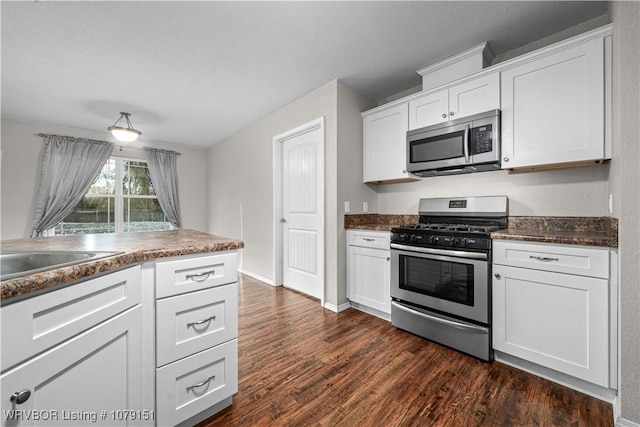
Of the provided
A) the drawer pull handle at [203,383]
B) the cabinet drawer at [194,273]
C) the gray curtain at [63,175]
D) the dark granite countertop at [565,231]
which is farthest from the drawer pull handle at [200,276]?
the gray curtain at [63,175]

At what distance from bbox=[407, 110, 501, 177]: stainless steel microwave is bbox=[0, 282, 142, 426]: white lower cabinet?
Answer: 238cm

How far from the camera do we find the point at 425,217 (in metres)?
2.76

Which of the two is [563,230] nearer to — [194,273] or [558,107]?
[558,107]

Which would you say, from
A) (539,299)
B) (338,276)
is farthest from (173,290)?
(539,299)

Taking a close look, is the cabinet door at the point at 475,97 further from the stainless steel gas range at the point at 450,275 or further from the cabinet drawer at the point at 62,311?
the cabinet drawer at the point at 62,311

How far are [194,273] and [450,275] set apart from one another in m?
1.80

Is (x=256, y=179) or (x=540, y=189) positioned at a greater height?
(x=256, y=179)

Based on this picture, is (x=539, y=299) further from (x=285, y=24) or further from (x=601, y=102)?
(x=285, y=24)

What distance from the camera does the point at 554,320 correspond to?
1614 millimetres

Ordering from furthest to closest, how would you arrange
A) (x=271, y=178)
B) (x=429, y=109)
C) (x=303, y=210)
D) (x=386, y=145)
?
(x=271, y=178) < (x=303, y=210) < (x=386, y=145) < (x=429, y=109)

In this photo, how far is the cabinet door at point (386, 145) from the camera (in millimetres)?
2668

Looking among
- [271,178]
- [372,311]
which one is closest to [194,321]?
[372,311]

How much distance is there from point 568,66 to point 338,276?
245 cm

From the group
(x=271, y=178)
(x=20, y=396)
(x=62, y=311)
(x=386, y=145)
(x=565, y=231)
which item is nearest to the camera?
(x=20, y=396)
